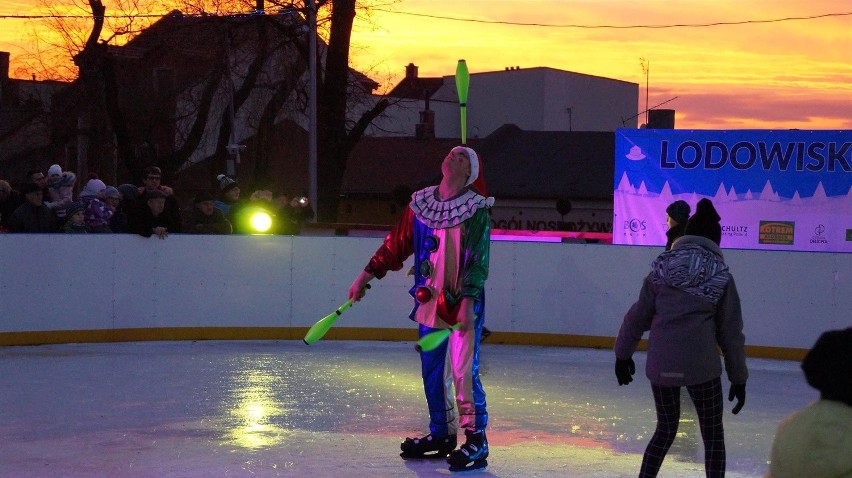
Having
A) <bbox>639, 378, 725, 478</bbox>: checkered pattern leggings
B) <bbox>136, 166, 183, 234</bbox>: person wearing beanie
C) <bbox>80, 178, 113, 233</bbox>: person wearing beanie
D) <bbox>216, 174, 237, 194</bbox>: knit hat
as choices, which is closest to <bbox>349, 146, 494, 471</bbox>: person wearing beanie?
<bbox>639, 378, 725, 478</bbox>: checkered pattern leggings

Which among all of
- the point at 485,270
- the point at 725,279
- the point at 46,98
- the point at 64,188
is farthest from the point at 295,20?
the point at 46,98

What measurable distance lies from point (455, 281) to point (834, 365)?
3.91 m

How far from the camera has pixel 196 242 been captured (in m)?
12.9

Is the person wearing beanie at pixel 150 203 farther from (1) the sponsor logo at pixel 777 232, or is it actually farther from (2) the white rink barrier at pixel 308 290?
(1) the sponsor logo at pixel 777 232

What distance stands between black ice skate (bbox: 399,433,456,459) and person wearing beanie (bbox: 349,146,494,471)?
96 mm

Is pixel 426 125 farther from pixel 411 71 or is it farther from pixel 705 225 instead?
pixel 705 225

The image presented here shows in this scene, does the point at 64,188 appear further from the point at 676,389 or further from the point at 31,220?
the point at 676,389

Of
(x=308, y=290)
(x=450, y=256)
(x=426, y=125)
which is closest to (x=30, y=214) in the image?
(x=308, y=290)

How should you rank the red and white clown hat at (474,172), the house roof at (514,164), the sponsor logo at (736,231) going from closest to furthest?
the red and white clown hat at (474,172) < the sponsor logo at (736,231) < the house roof at (514,164)

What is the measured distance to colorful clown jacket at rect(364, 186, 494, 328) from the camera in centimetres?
654

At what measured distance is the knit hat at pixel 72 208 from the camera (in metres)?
12.6

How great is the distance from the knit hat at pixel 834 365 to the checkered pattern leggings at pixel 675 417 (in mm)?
2361

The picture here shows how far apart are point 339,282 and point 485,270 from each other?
261 inches

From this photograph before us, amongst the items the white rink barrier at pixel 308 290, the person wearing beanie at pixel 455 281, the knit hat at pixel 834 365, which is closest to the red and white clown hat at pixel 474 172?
the person wearing beanie at pixel 455 281
